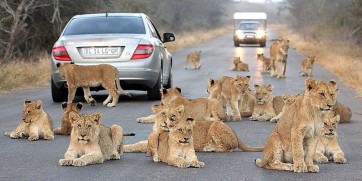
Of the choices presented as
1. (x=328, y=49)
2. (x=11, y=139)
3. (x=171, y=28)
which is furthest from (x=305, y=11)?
(x=11, y=139)

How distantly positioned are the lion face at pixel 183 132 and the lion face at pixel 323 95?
4.05ft

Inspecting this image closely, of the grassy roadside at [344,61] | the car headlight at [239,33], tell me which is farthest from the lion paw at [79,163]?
the car headlight at [239,33]

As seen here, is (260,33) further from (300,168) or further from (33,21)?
(300,168)

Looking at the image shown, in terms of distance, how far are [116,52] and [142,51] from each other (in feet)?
1.54

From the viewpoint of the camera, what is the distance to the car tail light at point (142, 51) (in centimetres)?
1477

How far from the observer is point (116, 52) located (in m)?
14.7

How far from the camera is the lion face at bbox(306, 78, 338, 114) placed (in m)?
7.75

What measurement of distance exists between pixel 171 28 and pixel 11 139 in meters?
62.4

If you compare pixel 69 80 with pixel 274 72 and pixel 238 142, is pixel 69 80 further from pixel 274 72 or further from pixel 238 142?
pixel 274 72

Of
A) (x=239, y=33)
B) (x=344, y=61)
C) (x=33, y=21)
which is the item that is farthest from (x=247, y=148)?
(x=239, y=33)

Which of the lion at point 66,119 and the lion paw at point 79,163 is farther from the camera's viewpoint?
the lion at point 66,119

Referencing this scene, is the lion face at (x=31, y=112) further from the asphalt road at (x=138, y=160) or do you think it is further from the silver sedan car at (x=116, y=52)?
the silver sedan car at (x=116, y=52)

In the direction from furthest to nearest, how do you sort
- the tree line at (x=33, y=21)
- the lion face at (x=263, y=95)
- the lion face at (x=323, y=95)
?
the tree line at (x=33, y=21), the lion face at (x=263, y=95), the lion face at (x=323, y=95)

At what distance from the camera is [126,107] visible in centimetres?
1432
